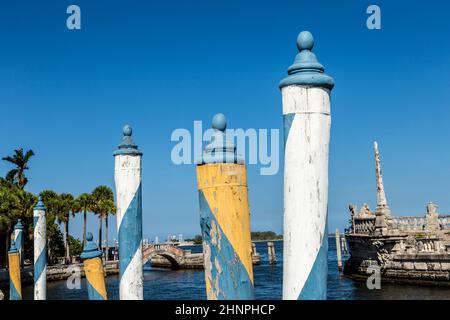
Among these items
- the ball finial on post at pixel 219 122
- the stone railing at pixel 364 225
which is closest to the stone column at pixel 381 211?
the stone railing at pixel 364 225

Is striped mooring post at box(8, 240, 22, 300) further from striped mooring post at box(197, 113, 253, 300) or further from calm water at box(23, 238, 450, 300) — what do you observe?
calm water at box(23, 238, 450, 300)

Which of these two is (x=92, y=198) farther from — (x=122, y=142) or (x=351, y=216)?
(x=122, y=142)

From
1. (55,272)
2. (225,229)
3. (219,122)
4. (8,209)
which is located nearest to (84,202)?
(55,272)

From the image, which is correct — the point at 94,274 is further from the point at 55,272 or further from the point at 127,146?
the point at 55,272

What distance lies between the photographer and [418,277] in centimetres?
3538

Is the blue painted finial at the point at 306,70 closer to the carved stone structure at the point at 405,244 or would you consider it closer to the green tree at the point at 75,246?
the carved stone structure at the point at 405,244

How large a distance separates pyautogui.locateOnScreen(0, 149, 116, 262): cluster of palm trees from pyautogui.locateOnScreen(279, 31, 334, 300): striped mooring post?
44.3 metres

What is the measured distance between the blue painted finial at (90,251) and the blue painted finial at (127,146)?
1469mm

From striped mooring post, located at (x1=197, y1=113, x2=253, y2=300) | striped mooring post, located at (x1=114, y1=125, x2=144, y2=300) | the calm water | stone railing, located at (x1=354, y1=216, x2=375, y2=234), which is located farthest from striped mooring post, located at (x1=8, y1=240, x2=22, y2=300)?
stone railing, located at (x1=354, y1=216, x2=375, y2=234)

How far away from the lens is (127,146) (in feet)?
18.9

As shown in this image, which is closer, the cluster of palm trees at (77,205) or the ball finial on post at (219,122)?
the ball finial on post at (219,122)

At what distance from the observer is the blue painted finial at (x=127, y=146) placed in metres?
5.69

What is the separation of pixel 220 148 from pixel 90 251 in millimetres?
3663
